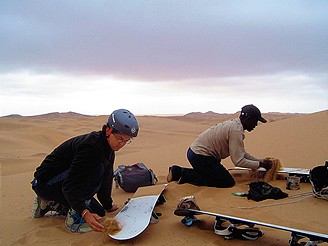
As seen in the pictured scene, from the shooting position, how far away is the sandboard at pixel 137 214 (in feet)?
10.0

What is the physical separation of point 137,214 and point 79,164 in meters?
0.80

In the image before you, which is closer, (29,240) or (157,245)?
(157,245)

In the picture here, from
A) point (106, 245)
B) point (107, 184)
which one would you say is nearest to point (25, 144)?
point (107, 184)

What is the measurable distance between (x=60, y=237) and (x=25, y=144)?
11.5m

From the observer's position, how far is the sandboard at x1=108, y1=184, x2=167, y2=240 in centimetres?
305

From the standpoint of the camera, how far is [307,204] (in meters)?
3.92

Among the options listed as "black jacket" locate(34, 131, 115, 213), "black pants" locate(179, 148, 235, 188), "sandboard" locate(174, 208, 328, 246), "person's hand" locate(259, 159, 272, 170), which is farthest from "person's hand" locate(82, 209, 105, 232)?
"person's hand" locate(259, 159, 272, 170)

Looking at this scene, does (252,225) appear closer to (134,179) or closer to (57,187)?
(57,187)

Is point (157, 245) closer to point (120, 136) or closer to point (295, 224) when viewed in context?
point (120, 136)

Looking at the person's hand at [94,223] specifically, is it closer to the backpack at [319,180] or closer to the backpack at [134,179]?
the backpack at [134,179]

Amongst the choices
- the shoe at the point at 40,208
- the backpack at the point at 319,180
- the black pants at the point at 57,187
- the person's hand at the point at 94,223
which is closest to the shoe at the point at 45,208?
the shoe at the point at 40,208

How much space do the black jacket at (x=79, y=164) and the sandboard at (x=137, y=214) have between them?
413 millimetres

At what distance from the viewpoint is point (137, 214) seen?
3.45m

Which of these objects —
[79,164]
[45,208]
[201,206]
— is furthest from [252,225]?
[45,208]
